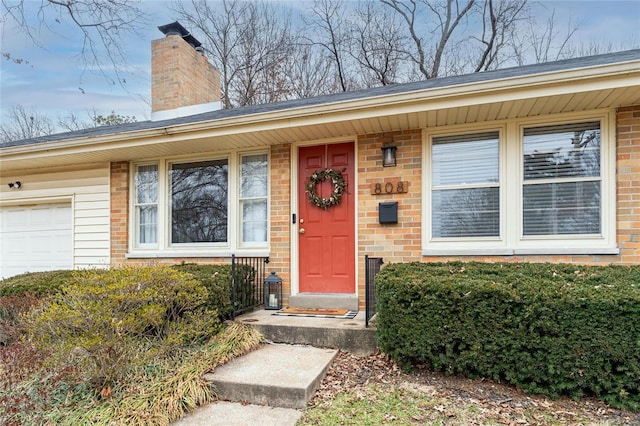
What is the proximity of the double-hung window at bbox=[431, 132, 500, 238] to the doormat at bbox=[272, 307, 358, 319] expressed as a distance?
1494 mm

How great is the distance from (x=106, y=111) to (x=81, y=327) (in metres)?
15.1

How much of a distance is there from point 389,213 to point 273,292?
6.46ft

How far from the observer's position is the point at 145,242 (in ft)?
20.0

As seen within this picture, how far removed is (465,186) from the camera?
454 cm

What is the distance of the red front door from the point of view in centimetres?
505

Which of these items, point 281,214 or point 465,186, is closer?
point 465,186

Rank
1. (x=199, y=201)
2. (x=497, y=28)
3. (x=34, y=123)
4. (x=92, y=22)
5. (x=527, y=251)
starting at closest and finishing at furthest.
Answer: (x=527, y=251) < (x=92, y=22) < (x=199, y=201) < (x=497, y=28) < (x=34, y=123)

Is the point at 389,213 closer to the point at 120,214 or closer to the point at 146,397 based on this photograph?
the point at 146,397

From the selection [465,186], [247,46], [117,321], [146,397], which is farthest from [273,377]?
[247,46]

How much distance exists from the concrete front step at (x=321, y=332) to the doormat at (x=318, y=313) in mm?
155

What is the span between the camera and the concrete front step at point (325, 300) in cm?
480

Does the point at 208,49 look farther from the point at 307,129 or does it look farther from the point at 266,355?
the point at 266,355

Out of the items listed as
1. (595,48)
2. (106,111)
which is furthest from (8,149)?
(595,48)

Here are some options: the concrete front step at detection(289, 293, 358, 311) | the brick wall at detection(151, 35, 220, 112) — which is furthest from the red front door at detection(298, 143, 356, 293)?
the brick wall at detection(151, 35, 220, 112)
